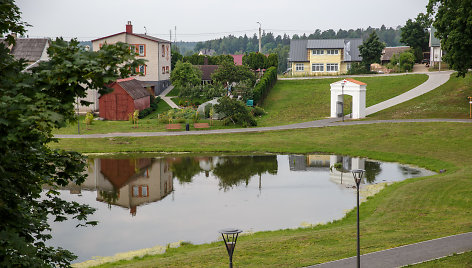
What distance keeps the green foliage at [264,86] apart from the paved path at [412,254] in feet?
154

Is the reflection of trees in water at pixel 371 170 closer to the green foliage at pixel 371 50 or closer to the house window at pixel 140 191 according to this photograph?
the house window at pixel 140 191

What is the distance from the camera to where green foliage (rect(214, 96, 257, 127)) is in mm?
56062

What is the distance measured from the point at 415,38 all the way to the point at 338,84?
42.9 m

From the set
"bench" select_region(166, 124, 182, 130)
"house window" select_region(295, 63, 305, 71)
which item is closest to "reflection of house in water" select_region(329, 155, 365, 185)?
"bench" select_region(166, 124, 182, 130)

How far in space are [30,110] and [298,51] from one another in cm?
9226

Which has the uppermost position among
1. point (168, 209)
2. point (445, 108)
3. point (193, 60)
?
point (193, 60)

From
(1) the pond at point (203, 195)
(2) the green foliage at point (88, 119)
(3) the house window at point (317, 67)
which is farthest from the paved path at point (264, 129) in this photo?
(3) the house window at point (317, 67)

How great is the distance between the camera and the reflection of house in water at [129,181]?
3244 centimetres

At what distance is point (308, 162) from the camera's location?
139 ft

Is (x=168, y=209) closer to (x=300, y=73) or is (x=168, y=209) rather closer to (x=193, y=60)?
(x=193, y=60)

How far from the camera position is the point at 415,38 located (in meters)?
94.6

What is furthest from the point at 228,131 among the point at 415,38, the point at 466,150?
the point at 415,38

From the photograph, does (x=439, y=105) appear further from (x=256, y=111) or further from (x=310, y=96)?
(x=256, y=111)

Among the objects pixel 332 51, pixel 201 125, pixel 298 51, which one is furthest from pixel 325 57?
pixel 201 125
